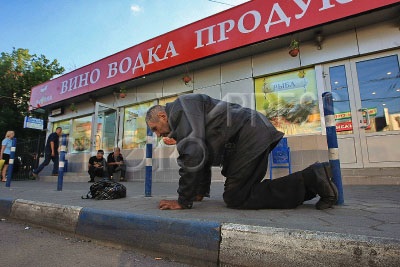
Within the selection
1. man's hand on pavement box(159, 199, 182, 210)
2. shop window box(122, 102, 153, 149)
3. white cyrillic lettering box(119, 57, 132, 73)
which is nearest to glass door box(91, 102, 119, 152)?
shop window box(122, 102, 153, 149)

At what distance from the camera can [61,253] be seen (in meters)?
2.00

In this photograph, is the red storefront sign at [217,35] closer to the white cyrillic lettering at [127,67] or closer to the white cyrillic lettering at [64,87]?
the white cyrillic lettering at [127,67]

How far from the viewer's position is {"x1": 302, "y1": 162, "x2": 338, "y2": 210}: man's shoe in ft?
7.10

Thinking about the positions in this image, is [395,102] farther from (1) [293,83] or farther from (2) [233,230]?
(2) [233,230]

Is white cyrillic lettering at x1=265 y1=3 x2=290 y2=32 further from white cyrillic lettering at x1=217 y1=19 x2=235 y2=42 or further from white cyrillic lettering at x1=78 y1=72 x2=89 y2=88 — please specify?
white cyrillic lettering at x1=78 y1=72 x2=89 y2=88

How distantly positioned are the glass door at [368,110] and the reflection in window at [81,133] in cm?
956

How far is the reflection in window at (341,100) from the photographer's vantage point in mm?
5984

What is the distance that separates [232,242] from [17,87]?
22.3 meters

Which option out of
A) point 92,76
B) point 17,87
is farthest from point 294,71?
point 17,87

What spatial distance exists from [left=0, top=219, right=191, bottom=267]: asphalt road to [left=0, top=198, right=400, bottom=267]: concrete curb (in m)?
0.08

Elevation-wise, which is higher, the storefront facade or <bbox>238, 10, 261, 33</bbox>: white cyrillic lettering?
<bbox>238, 10, 261, 33</bbox>: white cyrillic lettering

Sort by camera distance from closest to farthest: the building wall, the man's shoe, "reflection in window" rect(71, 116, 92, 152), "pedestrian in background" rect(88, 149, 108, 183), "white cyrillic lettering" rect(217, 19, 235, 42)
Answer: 1. the man's shoe
2. the building wall
3. "white cyrillic lettering" rect(217, 19, 235, 42)
4. "pedestrian in background" rect(88, 149, 108, 183)
5. "reflection in window" rect(71, 116, 92, 152)

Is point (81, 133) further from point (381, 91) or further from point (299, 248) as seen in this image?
point (299, 248)

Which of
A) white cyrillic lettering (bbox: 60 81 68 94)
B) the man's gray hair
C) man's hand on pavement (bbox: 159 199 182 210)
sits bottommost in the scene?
man's hand on pavement (bbox: 159 199 182 210)
